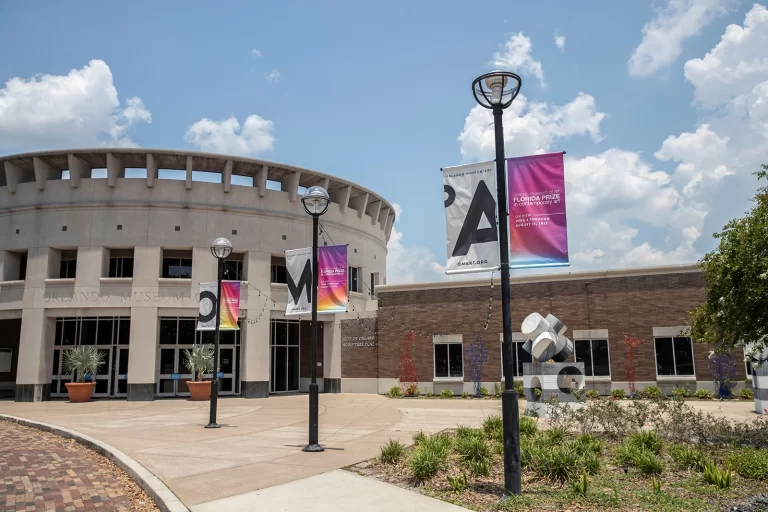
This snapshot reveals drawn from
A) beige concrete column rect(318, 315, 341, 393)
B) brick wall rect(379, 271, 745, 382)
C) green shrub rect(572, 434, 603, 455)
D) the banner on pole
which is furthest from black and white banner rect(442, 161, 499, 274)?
beige concrete column rect(318, 315, 341, 393)

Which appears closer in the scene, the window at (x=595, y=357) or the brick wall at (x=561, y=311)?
the brick wall at (x=561, y=311)

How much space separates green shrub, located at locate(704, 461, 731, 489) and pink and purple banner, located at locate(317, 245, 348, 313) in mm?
8508

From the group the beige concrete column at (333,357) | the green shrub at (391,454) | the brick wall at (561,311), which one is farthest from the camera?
the beige concrete column at (333,357)

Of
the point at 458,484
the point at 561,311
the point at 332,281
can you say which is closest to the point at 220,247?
the point at 332,281

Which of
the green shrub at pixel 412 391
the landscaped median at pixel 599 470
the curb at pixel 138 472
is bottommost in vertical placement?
the green shrub at pixel 412 391

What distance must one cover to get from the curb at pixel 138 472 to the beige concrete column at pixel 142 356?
42.9 ft

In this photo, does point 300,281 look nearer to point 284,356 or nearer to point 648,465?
point 648,465

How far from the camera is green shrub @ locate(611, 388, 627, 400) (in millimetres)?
25672

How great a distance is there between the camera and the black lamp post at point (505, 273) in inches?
310

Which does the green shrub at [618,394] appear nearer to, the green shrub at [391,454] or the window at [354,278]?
the window at [354,278]

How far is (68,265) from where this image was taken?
3170 centimetres

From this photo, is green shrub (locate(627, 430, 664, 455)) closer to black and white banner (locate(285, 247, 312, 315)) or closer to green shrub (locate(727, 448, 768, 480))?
green shrub (locate(727, 448, 768, 480))

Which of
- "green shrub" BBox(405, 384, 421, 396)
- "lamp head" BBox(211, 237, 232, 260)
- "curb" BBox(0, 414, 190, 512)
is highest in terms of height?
"lamp head" BBox(211, 237, 232, 260)

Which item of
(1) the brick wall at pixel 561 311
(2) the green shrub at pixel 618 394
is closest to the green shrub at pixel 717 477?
(2) the green shrub at pixel 618 394
